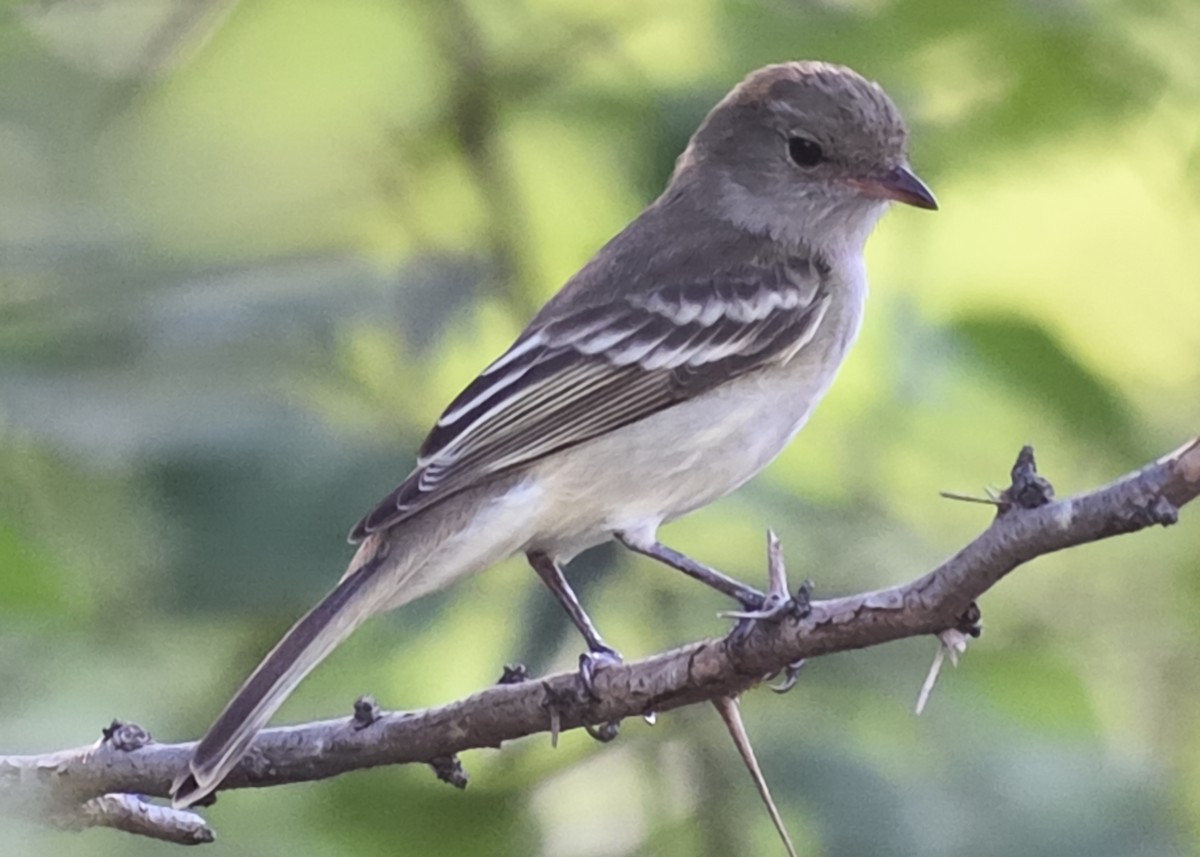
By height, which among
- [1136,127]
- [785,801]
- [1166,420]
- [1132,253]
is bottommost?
[785,801]

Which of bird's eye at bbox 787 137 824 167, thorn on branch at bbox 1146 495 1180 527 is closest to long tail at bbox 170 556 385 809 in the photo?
thorn on branch at bbox 1146 495 1180 527

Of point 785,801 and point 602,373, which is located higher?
point 602,373

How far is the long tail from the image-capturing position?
7.99 ft

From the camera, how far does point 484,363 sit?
3.82 m

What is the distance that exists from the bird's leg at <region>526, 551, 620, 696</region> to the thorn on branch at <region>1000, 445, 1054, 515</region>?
806mm

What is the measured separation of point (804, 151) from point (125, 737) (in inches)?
91.7

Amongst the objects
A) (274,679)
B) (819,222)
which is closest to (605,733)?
(274,679)

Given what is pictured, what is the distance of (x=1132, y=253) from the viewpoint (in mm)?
4379

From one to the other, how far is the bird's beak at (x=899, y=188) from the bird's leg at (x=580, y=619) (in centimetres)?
108

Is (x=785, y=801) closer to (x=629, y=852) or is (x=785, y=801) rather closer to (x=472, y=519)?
(x=629, y=852)

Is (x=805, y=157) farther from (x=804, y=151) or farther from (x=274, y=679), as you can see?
(x=274, y=679)

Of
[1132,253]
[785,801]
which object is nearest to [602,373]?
[785,801]

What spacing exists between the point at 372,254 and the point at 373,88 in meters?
0.37

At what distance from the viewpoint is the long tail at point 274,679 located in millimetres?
2436
